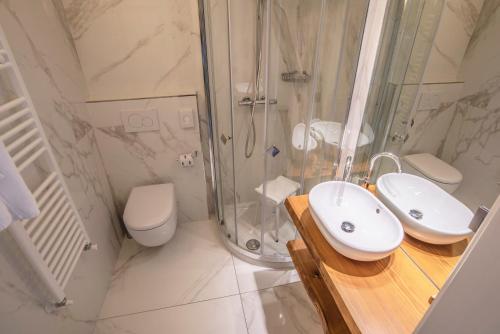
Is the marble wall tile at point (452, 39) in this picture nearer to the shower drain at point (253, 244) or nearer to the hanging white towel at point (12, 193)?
the hanging white towel at point (12, 193)

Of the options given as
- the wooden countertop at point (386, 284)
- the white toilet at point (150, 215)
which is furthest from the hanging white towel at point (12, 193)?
the wooden countertop at point (386, 284)

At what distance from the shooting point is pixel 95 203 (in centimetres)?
176

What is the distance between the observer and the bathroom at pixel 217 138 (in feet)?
2.81

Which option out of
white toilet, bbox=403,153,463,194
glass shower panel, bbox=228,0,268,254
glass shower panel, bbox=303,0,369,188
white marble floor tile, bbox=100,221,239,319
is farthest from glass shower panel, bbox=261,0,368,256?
white marble floor tile, bbox=100,221,239,319

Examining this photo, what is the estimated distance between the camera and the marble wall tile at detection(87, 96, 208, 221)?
185 centimetres

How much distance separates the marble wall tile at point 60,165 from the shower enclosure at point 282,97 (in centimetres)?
87

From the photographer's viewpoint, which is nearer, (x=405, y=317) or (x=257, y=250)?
(x=405, y=317)

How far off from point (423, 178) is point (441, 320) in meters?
0.64

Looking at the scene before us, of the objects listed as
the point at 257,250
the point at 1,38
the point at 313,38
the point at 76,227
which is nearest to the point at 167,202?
the point at 76,227

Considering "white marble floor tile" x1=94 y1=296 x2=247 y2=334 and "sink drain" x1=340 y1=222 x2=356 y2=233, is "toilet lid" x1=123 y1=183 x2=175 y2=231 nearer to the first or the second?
"white marble floor tile" x1=94 y1=296 x2=247 y2=334

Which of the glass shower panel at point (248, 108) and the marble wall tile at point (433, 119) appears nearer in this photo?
the marble wall tile at point (433, 119)

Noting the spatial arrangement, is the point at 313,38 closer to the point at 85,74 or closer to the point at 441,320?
the point at 441,320

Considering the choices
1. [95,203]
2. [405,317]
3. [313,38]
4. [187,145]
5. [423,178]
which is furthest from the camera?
[187,145]

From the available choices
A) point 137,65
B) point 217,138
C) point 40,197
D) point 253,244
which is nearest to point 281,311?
point 253,244
